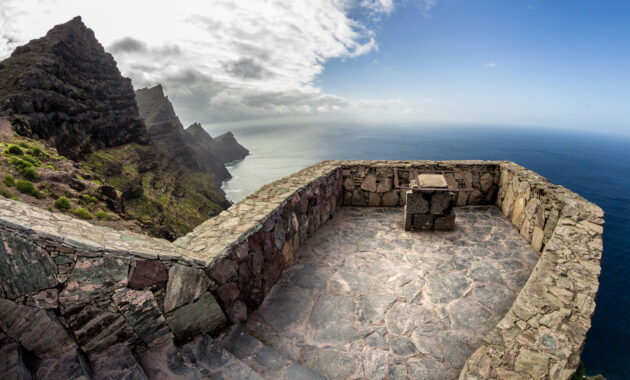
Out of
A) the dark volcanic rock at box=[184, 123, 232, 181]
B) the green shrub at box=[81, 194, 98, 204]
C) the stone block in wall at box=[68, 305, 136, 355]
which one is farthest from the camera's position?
the dark volcanic rock at box=[184, 123, 232, 181]

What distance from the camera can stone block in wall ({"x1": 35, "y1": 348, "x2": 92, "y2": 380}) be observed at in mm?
2116

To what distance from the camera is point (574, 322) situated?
2891mm

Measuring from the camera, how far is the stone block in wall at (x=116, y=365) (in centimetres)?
240

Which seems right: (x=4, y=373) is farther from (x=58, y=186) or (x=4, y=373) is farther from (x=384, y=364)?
(x=58, y=186)

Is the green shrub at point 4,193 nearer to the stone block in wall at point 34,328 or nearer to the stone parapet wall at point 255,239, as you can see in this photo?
the stone parapet wall at point 255,239

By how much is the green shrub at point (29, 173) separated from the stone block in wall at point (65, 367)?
990cm

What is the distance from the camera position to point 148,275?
8.87ft

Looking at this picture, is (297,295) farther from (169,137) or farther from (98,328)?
(169,137)

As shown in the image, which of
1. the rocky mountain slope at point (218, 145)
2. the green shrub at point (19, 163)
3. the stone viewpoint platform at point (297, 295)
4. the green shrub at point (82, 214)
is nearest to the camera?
the stone viewpoint platform at point (297, 295)

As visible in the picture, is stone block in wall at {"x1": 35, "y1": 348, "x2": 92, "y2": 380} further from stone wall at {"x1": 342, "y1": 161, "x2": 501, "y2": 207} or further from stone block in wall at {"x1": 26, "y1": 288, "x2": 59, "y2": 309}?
stone wall at {"x1": 342, "y1": 161, "x2": 501, "y2": 207}

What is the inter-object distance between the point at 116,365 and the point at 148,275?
31.0 inches

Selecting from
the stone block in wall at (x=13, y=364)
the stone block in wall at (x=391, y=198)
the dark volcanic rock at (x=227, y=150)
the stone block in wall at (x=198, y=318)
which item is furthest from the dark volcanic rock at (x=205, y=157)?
the stone block in wall at (x=13, y=364)

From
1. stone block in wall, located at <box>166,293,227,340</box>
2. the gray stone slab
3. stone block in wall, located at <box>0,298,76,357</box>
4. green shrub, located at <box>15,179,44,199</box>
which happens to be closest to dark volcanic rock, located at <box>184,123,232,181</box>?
green shrub, located at <box>15,179,44,199</box>

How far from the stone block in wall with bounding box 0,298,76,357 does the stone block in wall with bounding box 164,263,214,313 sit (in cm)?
80
